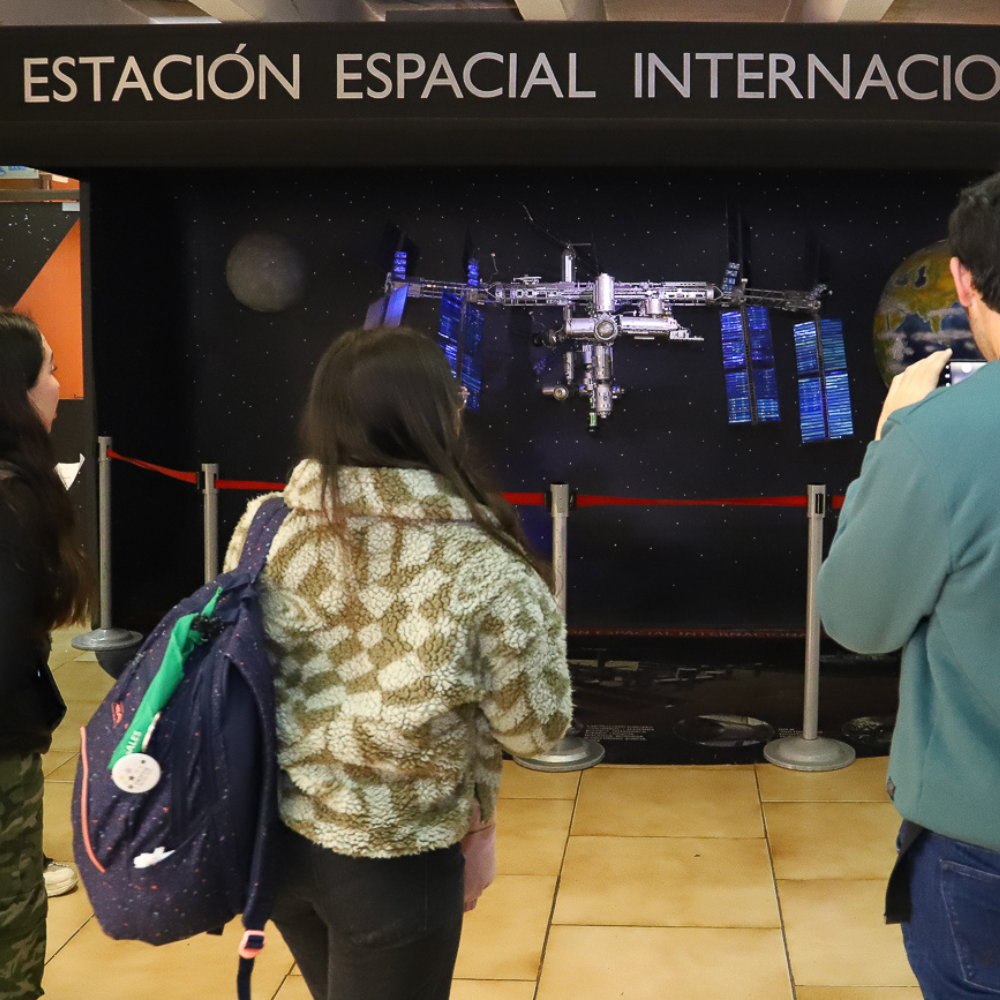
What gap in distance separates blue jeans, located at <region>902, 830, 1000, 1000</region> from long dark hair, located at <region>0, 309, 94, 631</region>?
4.91 feet

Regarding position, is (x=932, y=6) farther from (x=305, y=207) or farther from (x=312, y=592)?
(x=312, y=592)

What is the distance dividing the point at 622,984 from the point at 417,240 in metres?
4.68

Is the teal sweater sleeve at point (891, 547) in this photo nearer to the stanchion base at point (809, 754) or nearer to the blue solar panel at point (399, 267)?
the stanchion base at point (809, 754)

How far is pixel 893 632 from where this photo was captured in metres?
1.35

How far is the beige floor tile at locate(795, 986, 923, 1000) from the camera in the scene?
2.86 metres

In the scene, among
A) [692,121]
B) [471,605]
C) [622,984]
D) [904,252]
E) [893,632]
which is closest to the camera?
[893,632]

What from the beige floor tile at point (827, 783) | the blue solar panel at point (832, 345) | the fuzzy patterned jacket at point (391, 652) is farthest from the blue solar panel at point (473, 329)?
the fuzzy patterned jacket at point (391, 652)

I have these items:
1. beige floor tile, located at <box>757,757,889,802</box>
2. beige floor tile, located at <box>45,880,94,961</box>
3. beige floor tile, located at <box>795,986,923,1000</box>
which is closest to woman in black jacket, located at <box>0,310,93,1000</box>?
beige floor tile, located at <box>45,880,94,961</box>

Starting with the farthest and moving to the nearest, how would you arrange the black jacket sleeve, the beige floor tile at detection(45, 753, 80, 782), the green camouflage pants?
the beige floor tile at detection(45, 753, 80, 782)
the green camouflage pants
the black jacket sleeve

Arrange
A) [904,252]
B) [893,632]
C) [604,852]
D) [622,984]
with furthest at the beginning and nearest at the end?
[904,252], [604,852], [622,984], [893,632]

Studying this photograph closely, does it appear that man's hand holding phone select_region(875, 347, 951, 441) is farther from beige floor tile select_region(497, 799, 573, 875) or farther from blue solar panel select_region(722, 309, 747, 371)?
blue solar panel select_region(722, 309, 747, 371)

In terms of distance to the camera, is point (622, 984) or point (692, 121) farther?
point (692, 121)

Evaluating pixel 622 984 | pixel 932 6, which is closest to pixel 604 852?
pixel 622 984

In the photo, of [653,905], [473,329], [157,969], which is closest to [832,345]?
[473,329]
